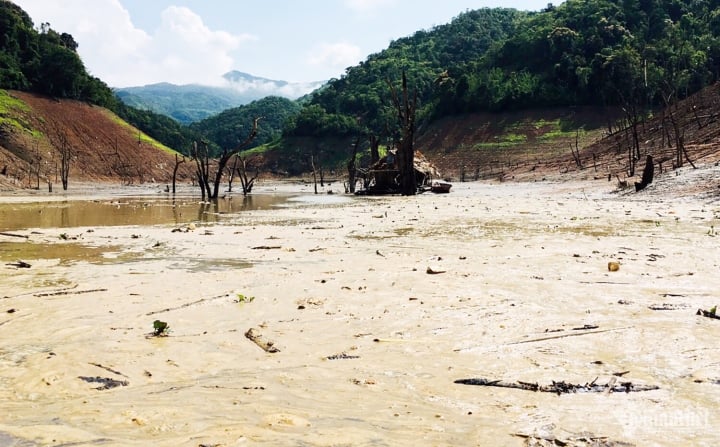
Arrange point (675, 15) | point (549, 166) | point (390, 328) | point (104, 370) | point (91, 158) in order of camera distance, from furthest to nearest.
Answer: point (675, 15), point (91, 158), point (549, 166), point (390, 328), point (104, 370)

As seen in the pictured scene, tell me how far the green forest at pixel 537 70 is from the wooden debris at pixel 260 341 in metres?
52.3

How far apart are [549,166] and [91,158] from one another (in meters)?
56.4

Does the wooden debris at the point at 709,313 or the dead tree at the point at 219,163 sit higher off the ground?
the dead tree at the point at 219,163

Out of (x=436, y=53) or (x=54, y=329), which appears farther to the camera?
(x=436, y=53)

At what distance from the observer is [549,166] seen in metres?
50.0

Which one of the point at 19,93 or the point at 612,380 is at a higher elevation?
the point at 19,93

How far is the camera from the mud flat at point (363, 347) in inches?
123

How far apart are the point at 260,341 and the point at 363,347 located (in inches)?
36.6

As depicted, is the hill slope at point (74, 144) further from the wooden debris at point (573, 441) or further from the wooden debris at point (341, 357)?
the wooden debris at point (573, 441)

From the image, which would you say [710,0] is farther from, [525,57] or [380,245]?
[380,245]

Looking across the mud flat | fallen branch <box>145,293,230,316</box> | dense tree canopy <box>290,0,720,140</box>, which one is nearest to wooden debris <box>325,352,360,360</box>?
the mud flat

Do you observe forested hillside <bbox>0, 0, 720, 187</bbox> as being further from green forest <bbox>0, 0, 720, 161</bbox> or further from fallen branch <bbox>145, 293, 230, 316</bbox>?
fallen branch <bbox>145, 293, 230, 316</bbox>

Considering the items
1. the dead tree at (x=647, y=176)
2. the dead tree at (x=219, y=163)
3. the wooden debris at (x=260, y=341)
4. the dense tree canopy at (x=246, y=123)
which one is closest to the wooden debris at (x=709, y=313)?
the wooden debris at (x=260, y=341)

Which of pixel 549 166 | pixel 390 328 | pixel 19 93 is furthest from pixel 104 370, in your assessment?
pixel 19 93
